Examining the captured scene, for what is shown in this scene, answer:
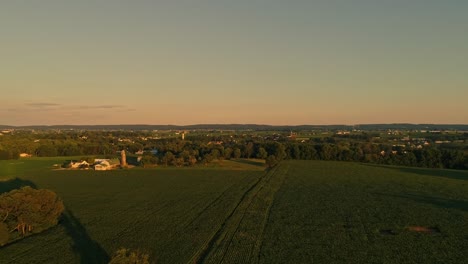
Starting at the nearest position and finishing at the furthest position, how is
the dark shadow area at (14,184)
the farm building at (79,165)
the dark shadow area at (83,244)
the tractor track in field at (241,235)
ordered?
the dark shadow area at (83,244) → the tractor track in field at (241,235) → the dark shadow area at (14,184) → the farm building at (79,165)

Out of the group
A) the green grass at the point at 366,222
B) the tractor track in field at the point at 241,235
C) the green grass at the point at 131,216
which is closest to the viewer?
the tractor track in field at the point at 241,235

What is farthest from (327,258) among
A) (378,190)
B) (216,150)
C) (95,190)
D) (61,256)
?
(216,150)

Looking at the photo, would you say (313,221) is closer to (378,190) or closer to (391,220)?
(391,220)

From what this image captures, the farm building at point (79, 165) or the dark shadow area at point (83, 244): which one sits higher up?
the dark shadow area at point (83, 244)

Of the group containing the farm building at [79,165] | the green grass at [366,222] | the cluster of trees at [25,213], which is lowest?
the farm building at [79,165]

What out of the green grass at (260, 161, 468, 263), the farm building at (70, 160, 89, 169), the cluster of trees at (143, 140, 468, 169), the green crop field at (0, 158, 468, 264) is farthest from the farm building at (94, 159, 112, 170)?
the green grass at (260, 161, 468, 263)

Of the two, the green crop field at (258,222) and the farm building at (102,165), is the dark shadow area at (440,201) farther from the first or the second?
the farm building at (102,165)

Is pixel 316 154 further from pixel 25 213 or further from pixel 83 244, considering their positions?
pixel 83 244

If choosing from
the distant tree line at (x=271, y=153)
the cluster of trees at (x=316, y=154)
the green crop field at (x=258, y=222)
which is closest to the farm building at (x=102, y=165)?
the distant tree line at (x=271, y=153)
